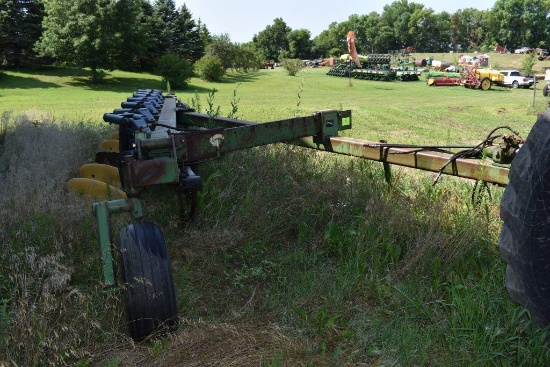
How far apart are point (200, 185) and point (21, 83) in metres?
36.3

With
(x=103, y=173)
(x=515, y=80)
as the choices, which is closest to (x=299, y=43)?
(x=515, y=80)

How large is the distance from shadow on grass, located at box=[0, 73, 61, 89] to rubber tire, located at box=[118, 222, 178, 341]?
112 feet

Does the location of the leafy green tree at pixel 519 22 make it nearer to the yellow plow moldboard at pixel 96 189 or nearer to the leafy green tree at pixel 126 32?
the leafy green tree at pixel 126 32

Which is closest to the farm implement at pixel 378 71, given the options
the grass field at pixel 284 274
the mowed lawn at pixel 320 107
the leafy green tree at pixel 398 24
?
the mowed lawn at pixel 320 107

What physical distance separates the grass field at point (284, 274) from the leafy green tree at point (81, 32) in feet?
106

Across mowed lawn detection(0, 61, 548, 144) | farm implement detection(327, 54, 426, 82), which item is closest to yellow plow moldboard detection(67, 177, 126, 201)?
mowed lawn detection(0, 61, 548, 144)

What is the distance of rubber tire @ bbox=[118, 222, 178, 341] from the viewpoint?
2.92 meters

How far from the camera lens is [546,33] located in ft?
373

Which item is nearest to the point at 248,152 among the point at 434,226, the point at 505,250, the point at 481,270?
the point at 434,226

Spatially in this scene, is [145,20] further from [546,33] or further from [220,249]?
[546,33]

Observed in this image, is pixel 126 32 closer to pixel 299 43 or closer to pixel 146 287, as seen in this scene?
pixel 146 287

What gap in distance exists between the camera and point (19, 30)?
39.8 meters

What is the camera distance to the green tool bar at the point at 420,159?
12.0ft

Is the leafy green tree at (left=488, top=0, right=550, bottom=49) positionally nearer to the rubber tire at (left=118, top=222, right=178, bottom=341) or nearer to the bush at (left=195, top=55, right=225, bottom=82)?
the bush at (left=195, top=55, right=225, bottom=82)
